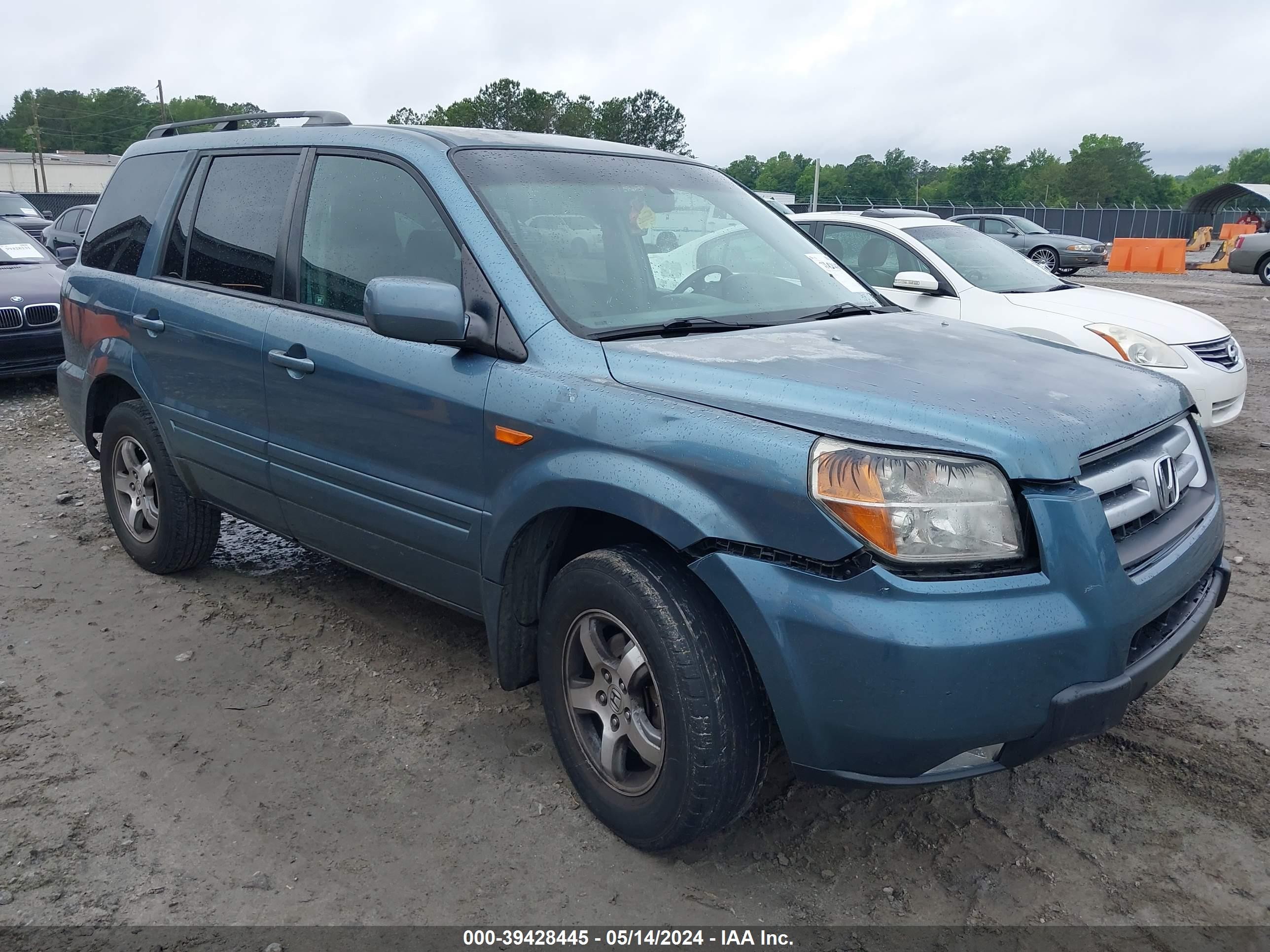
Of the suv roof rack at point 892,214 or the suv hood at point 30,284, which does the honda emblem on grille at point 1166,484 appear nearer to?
the suv roof rack at point 892,214

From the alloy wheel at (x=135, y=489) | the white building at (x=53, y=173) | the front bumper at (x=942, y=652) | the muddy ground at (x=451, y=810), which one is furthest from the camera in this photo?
the white building at (x=53, y=173)

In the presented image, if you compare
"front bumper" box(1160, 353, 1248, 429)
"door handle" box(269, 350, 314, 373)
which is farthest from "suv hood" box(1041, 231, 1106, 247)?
"door handle" box(269, 350, 314, 373)

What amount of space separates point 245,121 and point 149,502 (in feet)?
5.88

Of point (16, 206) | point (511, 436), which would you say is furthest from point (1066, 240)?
point (511, 436)

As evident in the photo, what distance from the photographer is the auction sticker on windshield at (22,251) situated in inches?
392

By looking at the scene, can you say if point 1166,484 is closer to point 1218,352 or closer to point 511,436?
point 511,436

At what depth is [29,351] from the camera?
8.99 m

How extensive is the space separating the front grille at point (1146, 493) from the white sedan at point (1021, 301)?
Answer: 3226mm

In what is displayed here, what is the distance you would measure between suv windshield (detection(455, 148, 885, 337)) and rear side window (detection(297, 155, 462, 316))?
20 cm

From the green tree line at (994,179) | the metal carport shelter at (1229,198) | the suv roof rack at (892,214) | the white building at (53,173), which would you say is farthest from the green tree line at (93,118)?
the suv roof rack at (892,214)

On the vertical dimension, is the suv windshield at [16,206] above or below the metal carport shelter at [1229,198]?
below

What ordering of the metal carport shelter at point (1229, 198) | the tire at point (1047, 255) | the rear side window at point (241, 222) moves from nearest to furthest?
the rear side window at point (241, 222) → the tire at point (1047, 255) → the metal carport shelter at point (1229, 198)

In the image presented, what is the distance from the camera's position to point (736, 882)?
2654 mm

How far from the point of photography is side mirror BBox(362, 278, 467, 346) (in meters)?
2.77
